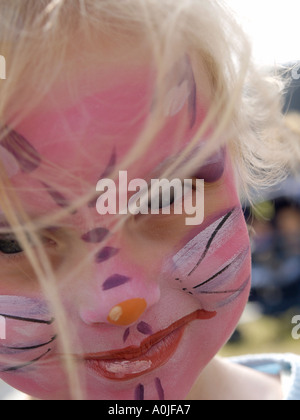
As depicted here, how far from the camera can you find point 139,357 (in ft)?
1.99

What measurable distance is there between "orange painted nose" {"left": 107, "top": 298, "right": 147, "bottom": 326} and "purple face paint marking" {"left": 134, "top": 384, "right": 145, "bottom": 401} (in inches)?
4.6

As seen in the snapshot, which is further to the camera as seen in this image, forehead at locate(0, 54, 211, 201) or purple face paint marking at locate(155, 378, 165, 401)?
purple face paint marking at locate(155, 378, 165, 401)

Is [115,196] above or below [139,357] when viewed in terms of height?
above

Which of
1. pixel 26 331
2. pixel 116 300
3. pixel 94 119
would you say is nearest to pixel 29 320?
pixel 26 331

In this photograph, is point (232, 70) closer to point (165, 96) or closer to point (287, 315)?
point (165, 96)

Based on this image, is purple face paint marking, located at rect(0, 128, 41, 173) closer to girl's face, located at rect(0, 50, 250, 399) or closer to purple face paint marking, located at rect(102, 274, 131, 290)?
girl's face, located at rect(0, 50, 250, 399)

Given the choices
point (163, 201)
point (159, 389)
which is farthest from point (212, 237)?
point (159, 389)

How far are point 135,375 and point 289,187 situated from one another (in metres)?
1.62

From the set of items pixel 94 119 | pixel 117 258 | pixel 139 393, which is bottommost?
pixel 139 393

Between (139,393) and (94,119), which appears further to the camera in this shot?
(139,393)

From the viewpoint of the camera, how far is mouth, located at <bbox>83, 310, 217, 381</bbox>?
1.96ft

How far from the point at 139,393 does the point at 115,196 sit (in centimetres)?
26

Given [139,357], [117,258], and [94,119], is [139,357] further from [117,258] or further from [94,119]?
[94,119]

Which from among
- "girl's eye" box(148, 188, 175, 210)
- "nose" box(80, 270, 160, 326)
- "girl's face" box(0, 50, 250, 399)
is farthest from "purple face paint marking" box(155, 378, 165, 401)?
"girl's eye" box(148, 188, 175, 210)
